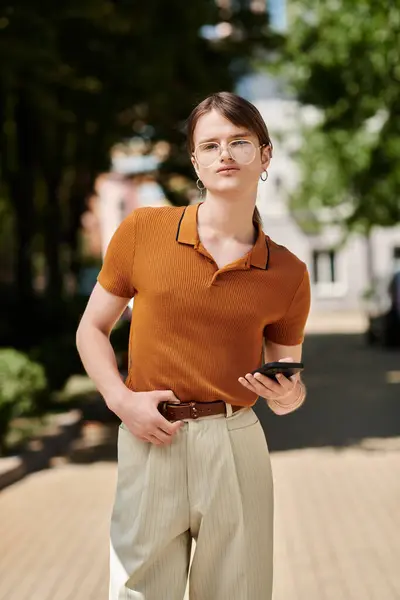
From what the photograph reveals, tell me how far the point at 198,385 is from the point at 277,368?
8.6 inches

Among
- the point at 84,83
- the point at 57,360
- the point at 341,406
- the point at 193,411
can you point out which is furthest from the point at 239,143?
the point at 84,83

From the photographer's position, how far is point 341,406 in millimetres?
15500

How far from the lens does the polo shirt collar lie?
2.90m

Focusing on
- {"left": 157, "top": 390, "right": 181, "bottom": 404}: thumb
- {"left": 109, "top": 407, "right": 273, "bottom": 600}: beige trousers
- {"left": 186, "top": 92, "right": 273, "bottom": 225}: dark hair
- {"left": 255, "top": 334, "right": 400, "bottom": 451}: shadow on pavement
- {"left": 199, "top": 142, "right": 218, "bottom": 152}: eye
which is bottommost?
{"left": 255, "top": 334, "right": 400, "bottom": 451}: shadow on pavement

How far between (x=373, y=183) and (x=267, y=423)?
13.2 metres

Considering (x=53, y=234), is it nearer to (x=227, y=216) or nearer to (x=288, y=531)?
(x=288, y=531)

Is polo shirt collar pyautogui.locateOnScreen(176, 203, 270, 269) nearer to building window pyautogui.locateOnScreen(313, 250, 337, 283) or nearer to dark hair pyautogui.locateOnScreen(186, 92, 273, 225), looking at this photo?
dark hair pyautogui.locateOnScreen(186, 92, 273, 225)

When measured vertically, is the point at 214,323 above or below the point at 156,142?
below

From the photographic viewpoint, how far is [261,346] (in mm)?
3012

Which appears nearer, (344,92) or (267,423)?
(267,423)

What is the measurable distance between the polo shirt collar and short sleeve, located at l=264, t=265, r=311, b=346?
0.44 feet

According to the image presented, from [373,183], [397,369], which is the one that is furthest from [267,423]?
[373,183]

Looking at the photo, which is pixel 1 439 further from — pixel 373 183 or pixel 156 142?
pixel 373 183

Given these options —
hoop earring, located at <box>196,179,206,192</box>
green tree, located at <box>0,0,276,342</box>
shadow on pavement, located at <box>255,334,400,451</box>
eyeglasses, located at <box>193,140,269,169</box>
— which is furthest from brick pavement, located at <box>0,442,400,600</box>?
green tree, located at <box>0,0,276,342</box>
